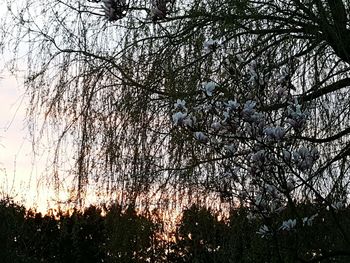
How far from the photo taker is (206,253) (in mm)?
3895

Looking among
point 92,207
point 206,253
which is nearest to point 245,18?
point 92,207

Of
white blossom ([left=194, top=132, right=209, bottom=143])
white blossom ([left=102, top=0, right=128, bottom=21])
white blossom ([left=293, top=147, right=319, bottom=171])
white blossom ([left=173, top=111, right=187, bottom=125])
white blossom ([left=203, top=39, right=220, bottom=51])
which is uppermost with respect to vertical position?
white blossom ([left=102, top=0, right=128, bottom=21])

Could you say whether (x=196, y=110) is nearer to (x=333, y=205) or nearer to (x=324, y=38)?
(x=324, y=38)

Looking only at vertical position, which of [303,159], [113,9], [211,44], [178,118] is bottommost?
[303,159]

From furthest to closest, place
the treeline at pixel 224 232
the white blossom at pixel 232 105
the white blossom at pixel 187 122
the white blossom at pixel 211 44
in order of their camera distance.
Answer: the treeline at pixel 224 232 < the white blossom at pixel 211 44 < the white blossom at pixel 187 122 < the white blossom at pixel 232 105

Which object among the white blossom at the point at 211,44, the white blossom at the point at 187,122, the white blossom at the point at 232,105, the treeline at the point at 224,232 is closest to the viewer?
the white blossom at the point at 232,105

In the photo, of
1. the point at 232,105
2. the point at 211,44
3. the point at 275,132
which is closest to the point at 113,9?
the point at 211,44

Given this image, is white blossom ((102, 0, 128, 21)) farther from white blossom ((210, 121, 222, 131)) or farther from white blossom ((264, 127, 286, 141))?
white blossom ((264, 127, 286, 141))

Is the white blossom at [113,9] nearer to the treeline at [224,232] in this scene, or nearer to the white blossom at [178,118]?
the white blossom at [178,118]

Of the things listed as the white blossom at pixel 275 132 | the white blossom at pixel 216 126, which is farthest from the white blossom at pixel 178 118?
the white blossom at pixel 275 132

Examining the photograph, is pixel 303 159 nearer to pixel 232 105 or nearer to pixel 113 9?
pixel 232 105

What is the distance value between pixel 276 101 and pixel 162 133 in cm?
40

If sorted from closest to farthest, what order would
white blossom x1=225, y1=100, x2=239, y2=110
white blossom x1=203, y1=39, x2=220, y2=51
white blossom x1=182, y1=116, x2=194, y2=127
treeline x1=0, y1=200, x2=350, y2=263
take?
white blossom x1=225, y1=100, x2=239, y2=110 < white blossom x1=182, y1=116, x2=194, y2=127 < white blossom x1=203, y1=39, x2=220, y2=51 < treeline x1=0, y1=200, x2=350, y2=263

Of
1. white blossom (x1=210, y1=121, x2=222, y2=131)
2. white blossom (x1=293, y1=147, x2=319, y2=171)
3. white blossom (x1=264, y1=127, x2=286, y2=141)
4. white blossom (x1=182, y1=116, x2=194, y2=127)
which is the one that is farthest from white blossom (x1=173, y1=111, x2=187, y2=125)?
white blossom (x1=293, y1=147, x2=319, y2=171)
